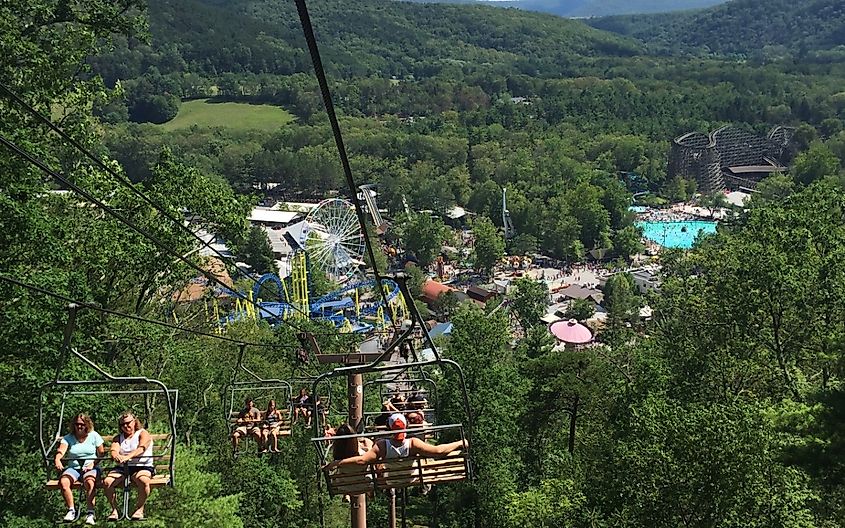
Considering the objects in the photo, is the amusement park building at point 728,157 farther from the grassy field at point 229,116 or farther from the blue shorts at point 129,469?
the blue shorts at point 129,469

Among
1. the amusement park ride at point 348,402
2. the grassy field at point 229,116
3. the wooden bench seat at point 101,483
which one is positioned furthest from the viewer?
the grassy field at point 229,116

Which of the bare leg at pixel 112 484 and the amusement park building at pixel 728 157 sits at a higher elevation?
the bare leg at pixel 112 484

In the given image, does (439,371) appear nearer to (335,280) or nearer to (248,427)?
(248,427)

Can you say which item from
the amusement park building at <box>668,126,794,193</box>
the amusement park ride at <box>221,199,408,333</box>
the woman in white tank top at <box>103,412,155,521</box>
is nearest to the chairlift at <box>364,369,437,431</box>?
the woman in white tank top at <box>103,412,155,521</box>

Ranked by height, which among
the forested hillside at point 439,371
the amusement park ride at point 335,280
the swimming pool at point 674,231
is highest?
the forested hillside at point 439,371

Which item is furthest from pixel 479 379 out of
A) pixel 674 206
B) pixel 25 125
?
pixel 674 206

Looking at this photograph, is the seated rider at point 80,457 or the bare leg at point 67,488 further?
the seated rider at point 80,457

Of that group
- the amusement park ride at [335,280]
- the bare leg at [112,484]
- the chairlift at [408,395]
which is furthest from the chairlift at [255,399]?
the amusement park ride at [335,280]

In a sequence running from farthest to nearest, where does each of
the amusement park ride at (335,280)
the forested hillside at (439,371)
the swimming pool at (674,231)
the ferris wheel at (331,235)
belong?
the swimming pool at (674,231)
the ferris wheel at (331,235)
the amusement park ride at (335,280)
the forested hillside at (439,371)
